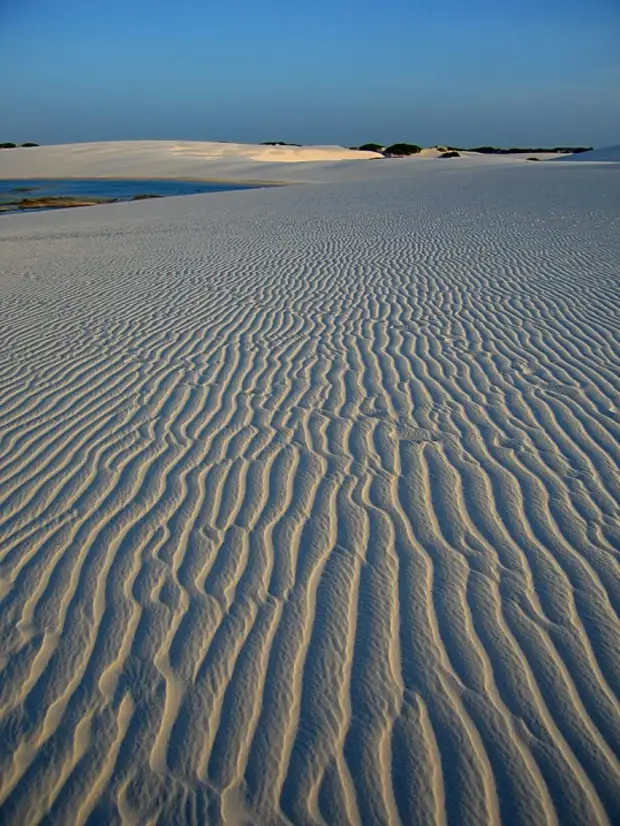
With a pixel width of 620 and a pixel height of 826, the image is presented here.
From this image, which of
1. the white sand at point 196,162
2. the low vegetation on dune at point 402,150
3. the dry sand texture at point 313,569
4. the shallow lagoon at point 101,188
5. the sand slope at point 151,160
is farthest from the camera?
the low vegetation on dune at point 402,150

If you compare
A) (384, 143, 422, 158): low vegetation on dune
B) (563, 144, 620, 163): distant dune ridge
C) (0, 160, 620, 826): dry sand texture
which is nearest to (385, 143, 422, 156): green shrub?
(384, 143, 422, 158): low vegetation on dune

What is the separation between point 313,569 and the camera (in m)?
3.37

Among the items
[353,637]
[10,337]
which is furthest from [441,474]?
[10,337]

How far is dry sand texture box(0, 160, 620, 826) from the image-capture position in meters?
2.36

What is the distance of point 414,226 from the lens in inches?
614

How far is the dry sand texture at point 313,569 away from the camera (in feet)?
7.73

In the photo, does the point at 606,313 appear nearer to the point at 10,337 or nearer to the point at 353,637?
the point at 353,637

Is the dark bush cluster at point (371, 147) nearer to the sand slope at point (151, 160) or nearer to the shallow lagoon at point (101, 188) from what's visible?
the sand slope at point (151, 160)

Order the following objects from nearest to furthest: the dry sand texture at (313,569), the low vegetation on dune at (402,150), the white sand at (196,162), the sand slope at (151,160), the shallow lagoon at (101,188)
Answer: the dry sand texture at (313,569)
the shallow lagoon at (101,188)
the white sand at (196,162)
the sand slope at (151,160)
the low vegetation on dune at (402,150)

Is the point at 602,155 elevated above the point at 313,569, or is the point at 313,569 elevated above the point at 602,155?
the point at 313,569

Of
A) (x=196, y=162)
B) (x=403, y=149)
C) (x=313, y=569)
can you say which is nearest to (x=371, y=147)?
(x=403, y=149)

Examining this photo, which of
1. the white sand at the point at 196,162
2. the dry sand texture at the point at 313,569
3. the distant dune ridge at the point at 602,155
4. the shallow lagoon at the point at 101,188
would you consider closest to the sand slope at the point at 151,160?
the white sand at the point at 196,162

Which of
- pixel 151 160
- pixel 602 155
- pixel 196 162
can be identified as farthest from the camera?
pixel 151 160

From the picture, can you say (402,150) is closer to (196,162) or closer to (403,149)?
(403,149)
